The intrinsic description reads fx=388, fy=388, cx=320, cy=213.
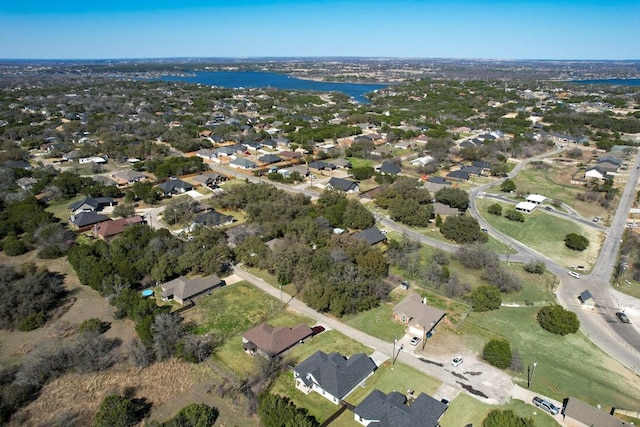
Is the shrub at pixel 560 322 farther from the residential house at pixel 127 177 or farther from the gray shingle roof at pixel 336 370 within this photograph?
the residential house at pixel 127 177

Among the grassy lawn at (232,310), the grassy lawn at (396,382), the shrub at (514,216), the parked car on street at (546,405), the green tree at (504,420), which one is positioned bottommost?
the shrub at (514,216)

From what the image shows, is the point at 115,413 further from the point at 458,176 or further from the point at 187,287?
the point at 458,176

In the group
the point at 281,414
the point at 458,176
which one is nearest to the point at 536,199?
the point at 458,176

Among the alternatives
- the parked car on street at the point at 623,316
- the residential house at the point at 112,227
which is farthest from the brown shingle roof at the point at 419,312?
the residential house at the point at 112,227

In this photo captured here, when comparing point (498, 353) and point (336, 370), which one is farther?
point (498, 353)

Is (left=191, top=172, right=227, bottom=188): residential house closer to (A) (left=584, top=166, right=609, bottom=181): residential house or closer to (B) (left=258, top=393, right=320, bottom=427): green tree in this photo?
(B) (left=258, top=393, right=320, bottom=427): green tree
